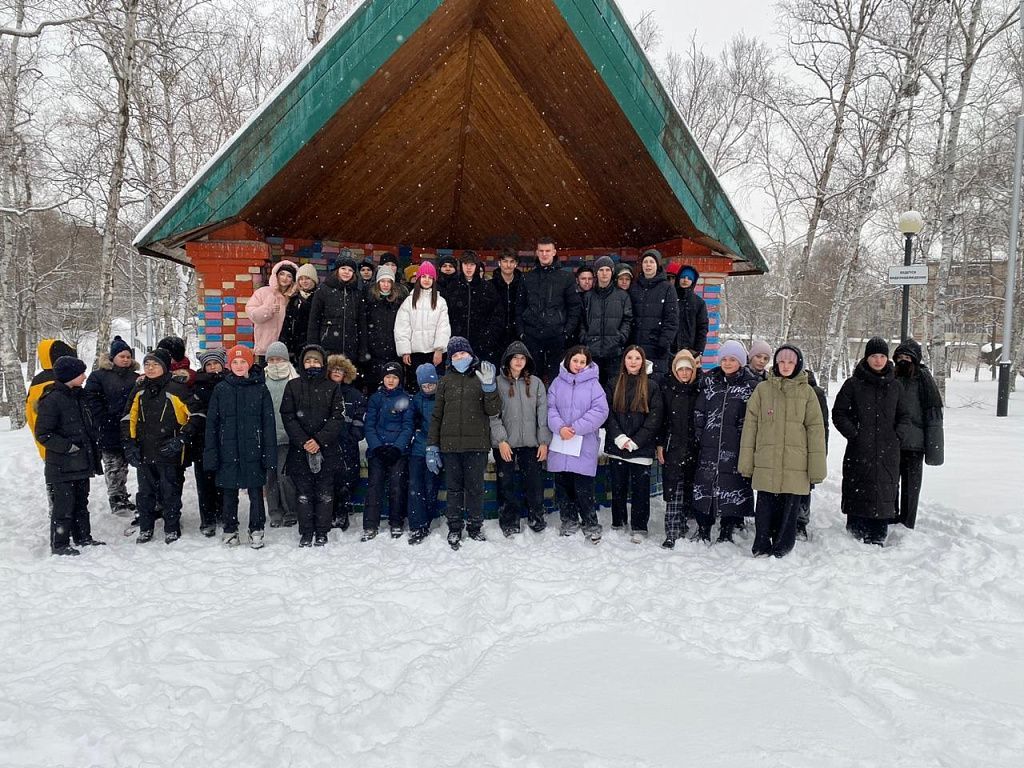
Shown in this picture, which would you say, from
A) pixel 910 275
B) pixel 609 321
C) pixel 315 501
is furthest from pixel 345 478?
pixel 910 275

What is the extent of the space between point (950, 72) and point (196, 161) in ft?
66.0

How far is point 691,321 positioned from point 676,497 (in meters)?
2.27

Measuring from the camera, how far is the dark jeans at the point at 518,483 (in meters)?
5.68

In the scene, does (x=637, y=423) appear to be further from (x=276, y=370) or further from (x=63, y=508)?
(x=63, y=508)

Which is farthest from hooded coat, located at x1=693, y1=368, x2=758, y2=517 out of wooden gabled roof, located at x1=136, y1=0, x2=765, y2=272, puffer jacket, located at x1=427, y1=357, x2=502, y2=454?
wooden gabled roof, located at x1=136, y1=0, x2=765, y2=272

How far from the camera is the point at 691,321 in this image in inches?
268

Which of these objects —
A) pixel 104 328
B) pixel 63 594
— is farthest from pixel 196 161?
pixel 63 594

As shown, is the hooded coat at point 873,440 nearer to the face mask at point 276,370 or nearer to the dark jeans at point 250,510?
the face mask at point 276,370

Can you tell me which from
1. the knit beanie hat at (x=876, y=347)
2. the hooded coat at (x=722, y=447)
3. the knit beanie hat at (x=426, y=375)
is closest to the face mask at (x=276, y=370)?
the knit beanie hat at (x=426, y=375)

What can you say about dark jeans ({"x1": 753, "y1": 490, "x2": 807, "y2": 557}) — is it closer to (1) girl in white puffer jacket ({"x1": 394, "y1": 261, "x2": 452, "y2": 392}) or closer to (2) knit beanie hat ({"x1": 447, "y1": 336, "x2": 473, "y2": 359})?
(2) knit beanie hat ({"x1": 447, "y1": 336, "x2": 473, "y2": 359})

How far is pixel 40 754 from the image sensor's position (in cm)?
252

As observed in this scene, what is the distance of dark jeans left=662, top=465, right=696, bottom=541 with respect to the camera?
17.8ft

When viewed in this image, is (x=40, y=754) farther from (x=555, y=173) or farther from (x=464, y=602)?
(x=555, y=173)

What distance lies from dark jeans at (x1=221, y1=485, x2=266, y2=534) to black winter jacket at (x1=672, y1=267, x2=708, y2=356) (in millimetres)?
4675
